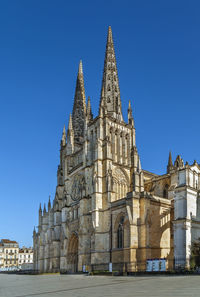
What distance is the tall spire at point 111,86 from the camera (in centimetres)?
4916

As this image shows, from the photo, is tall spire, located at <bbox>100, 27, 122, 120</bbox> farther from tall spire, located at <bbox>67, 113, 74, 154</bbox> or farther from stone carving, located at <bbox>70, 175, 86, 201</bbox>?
stone carving, located at <bbox>70, 175, 86, 201</bbox>

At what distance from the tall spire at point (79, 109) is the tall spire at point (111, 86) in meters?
9.75

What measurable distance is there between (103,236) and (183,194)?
16.0 metres

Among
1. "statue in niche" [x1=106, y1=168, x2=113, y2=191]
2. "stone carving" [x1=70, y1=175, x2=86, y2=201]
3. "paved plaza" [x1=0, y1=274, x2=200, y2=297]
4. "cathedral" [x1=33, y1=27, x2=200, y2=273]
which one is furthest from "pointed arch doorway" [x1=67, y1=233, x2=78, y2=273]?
"paved plaza" [x1=0, y1=274, x2=200, y2=297]

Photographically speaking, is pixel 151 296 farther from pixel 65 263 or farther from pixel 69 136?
pixel 69 136

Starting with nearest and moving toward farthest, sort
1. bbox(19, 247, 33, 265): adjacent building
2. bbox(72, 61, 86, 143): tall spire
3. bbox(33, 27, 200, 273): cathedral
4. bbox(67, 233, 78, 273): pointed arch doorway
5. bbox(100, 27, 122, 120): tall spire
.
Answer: bbox(33, 27, 200, 273): cathedral → bbox(67, 233, 78, 273): pointed arch doorway → bbox(100, 27, 122, 120): tall spire → bbox(72, 61, 86, 143): tall spire → bbox(19, 247, 33, 265): adjacent building

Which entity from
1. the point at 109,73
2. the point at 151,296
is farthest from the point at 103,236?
the point at 151,296

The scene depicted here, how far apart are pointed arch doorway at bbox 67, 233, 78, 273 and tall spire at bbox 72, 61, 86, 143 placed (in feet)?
55.1

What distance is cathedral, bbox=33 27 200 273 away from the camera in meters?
28.0

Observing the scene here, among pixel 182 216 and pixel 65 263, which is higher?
pixel 182 216

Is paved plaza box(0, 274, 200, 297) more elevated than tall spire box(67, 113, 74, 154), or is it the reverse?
tall spire box(67, 113, 74, 154)

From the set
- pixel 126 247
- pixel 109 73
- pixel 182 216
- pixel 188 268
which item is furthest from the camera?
pixel 109 73

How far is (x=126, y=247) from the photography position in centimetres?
3500

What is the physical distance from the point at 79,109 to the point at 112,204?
26.2 m
